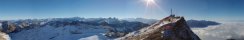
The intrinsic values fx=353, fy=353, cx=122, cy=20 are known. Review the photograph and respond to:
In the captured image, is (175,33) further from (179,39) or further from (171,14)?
(171,14)

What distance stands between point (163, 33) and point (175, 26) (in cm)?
428

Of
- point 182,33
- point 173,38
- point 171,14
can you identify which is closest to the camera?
point 173,38

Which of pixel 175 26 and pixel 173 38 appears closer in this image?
pixel 173 38

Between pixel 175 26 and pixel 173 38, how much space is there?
842 centimetres

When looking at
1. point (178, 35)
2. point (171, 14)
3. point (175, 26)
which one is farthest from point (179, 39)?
point (171, 14)

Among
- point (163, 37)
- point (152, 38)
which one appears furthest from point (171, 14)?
point (163, 37)

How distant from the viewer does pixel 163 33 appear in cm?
7756

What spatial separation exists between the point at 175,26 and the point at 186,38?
500 centimetres

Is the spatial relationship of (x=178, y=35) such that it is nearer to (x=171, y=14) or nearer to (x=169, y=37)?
(x=169, y=37)

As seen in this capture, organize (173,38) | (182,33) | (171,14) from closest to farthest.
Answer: (173,38), (182,33), (171,14)

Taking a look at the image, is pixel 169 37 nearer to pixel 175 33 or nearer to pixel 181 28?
pixel 175 33

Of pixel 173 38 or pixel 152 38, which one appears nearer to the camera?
pixel 173 38

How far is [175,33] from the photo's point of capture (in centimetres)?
7500

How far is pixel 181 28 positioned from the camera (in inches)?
3127
